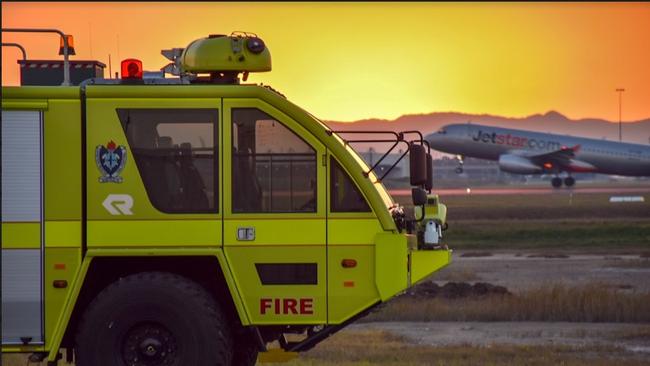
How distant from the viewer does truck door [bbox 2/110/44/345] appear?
10844 mm

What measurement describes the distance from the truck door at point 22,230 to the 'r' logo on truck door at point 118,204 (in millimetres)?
548

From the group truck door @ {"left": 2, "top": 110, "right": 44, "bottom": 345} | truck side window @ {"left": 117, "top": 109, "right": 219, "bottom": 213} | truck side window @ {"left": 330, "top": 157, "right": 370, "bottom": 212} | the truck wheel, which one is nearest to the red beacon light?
truck side window @ {"left": 117, "top": 109, "right": 219, "bottom": 213}

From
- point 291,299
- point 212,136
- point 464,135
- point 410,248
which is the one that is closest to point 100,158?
point 212,136

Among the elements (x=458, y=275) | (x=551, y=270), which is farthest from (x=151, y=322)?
(x=551, y=270)

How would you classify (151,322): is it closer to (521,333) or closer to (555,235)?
(521,333)

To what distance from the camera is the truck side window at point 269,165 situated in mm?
10938

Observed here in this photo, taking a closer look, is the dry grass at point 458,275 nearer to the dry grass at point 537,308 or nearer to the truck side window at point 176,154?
the dry grass at point 537,308

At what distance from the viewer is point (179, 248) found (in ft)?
35.7

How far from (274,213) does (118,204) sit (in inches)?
50.7

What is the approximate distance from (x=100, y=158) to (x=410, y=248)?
270 centimetres

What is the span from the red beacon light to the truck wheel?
5.75ft

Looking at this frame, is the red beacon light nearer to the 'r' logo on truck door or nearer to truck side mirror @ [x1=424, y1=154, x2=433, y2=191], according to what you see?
the 'r' logo on truck door

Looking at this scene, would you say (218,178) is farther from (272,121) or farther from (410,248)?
(410,248)

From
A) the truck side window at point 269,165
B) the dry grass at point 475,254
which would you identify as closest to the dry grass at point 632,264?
the dry grass at point 475,254
